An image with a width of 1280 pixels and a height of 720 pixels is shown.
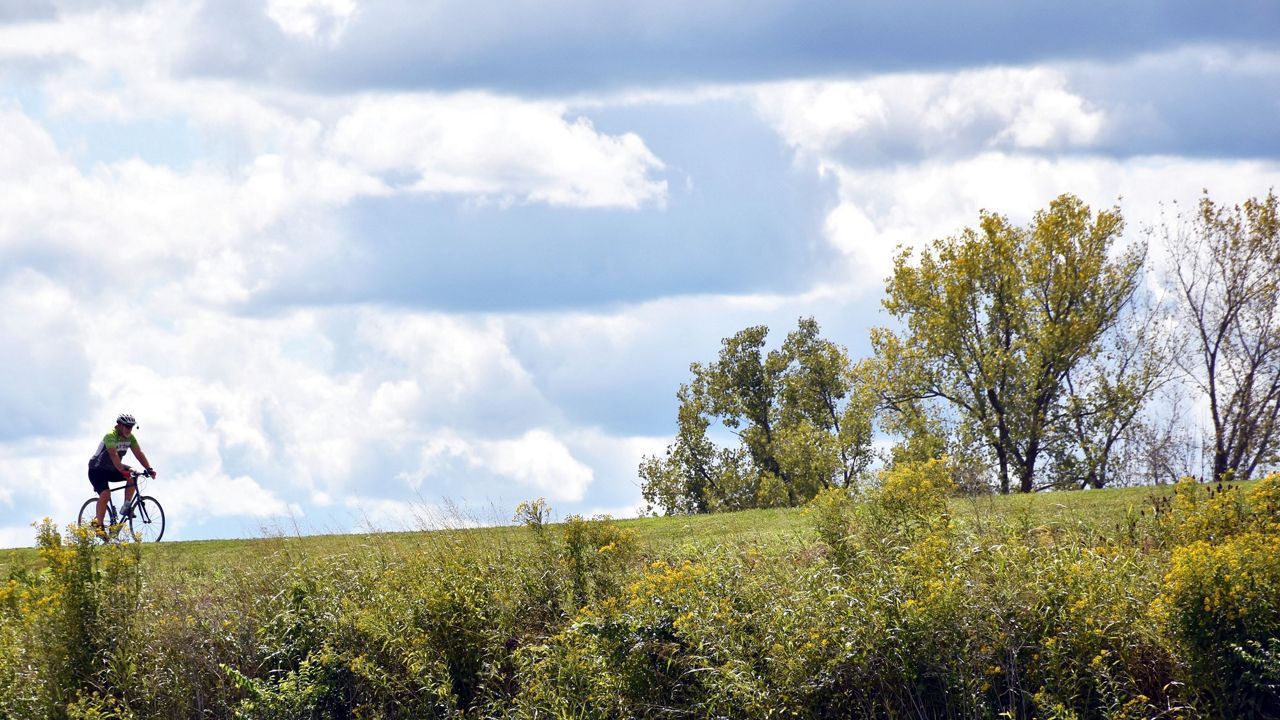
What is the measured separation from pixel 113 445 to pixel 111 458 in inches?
9.0

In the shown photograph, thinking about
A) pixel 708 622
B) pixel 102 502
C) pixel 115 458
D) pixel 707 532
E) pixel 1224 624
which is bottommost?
pixel 1224 624

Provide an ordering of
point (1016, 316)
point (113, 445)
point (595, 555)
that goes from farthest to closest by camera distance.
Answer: point (1016, 316)
point (113, 445)
point (595, 555)

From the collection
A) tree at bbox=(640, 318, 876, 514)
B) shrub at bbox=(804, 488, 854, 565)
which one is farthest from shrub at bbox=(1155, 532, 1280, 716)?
tree at bbox=(640, 318, 876, 514)

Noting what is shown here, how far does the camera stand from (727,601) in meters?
9.52

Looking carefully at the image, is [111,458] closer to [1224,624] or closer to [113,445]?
[113,445]

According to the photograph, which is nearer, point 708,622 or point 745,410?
point 708,622

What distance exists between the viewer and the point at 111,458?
18031 mm

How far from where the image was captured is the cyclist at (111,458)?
18.0m

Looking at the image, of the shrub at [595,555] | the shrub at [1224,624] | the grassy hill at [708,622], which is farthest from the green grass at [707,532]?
the shrub at [1224,624]

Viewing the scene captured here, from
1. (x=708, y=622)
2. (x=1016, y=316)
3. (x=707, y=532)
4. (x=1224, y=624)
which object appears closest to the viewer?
(x=1224, y=624)

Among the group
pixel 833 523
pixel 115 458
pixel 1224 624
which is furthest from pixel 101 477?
pixel 1224 624

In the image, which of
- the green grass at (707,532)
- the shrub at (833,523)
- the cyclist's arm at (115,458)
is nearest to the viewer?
the shrub at (833,523)

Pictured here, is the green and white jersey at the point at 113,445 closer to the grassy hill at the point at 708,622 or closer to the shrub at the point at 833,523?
the grassy hill at the point at 708,622

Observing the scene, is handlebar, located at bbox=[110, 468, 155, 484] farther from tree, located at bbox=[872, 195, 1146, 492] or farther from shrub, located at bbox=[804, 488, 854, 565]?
tree, located at bbox=[872, 195, 1146, 492]
